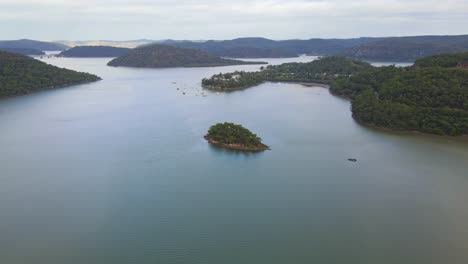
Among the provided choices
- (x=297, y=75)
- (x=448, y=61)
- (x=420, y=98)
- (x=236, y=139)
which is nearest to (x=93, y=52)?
(x=297, y=75)

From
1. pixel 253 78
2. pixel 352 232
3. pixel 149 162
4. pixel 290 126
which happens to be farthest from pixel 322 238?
pixel 253 78

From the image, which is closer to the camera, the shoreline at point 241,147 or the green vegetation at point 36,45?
the shoreline at point 241,147

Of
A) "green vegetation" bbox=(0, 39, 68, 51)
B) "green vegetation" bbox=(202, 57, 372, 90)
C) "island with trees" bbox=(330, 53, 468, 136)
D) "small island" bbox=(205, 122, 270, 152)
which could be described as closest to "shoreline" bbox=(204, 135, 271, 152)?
"small island" bbox=(205, 122, 270, 152)

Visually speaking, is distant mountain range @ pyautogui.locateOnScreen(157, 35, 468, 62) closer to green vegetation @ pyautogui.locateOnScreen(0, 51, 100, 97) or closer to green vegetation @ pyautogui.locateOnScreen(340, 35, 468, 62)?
green vegetation @ pyautogui.locateOnScreen(340, 35, 468, 62)

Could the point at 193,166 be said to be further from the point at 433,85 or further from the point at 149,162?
the point at 433,85

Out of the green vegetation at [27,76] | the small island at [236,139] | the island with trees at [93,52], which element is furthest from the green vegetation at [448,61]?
the island with trees at [93,52]

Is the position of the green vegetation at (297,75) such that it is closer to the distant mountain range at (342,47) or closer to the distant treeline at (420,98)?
the distant treeline at (420,98)
